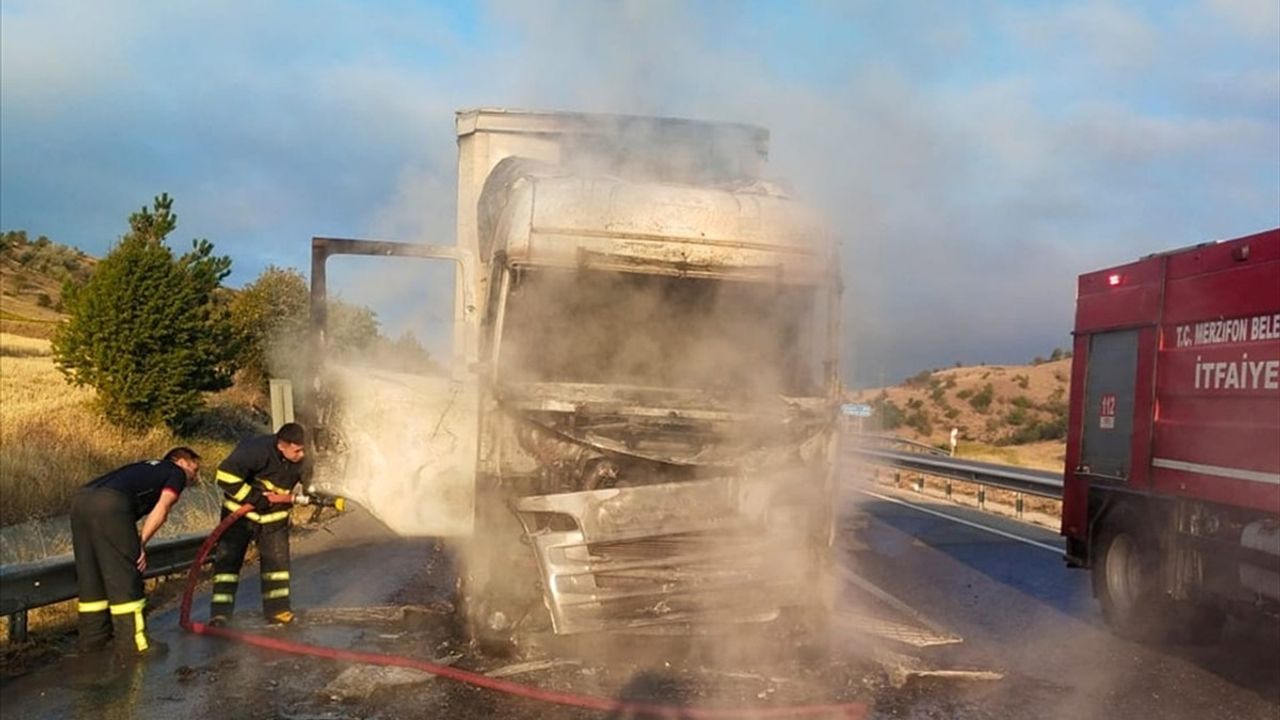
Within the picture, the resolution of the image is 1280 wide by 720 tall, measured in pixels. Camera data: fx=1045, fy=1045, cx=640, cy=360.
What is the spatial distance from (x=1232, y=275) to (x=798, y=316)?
2840 millimetres

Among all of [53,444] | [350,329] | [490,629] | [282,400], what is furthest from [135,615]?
[53,444]

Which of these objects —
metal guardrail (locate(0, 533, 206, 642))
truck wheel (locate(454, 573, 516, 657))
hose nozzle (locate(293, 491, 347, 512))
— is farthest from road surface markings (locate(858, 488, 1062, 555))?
metal guardrail (locate(0, 533, 206, 642))

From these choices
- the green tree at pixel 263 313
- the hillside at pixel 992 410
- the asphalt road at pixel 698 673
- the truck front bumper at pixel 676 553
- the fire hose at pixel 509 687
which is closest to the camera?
the fire hose at pixel 509 687

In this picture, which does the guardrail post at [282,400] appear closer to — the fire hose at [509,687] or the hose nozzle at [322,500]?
the hose nozzle at [322,500]

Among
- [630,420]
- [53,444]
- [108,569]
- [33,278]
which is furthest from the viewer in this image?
[33,278]

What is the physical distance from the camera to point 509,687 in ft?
18.2

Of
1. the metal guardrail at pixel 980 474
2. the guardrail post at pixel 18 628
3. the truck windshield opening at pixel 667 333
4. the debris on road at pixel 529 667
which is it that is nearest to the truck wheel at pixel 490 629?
the debris on road at pixel 529 667

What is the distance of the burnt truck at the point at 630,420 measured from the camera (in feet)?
19.8

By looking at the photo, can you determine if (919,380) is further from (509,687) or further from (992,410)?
(509,687)

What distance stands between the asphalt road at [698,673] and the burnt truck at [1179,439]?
470mm

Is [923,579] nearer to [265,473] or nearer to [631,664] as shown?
[631,664]

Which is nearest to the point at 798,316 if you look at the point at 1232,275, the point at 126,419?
the point at 1232,275

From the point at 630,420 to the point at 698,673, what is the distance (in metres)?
1.51

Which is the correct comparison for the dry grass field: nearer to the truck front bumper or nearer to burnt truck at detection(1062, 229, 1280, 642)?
the truck front bumper
